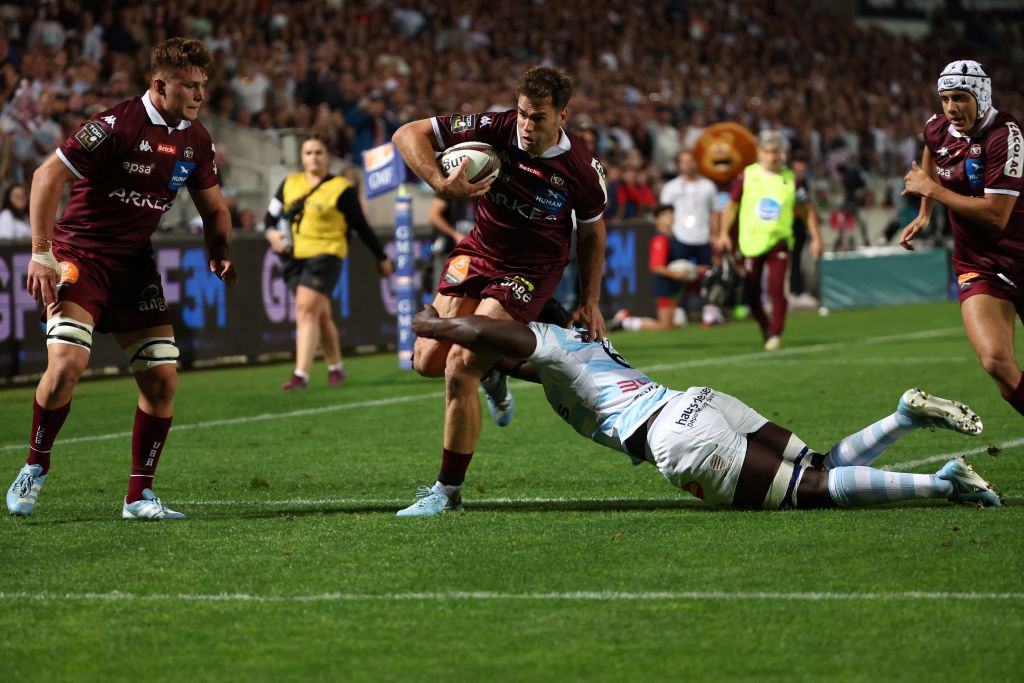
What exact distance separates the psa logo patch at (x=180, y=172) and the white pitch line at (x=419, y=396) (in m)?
3.53

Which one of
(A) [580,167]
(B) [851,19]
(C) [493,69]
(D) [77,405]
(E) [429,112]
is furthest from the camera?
(B) [851,19]

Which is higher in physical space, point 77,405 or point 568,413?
point 568,413

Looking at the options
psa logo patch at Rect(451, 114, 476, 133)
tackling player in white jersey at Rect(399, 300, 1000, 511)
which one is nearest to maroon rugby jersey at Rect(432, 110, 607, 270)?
psa logo patch at Rect(451, 114, 476, 133)

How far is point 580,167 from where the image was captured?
308 inches

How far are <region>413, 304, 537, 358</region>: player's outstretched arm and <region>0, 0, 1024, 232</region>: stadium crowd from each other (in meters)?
10.9

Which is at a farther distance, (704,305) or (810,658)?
(704,305)

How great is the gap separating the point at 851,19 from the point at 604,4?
37.9 feet

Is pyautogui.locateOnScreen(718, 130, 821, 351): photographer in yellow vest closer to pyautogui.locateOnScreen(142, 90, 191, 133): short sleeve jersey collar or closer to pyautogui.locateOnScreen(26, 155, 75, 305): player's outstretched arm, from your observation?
pyautogui.locateOnScreen(142, 90, 191, 133): short sleeve jersey collar

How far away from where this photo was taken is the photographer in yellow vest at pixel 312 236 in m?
13.9

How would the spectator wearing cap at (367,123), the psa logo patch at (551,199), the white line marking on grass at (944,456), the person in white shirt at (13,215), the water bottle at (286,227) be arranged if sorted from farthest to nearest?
the spectator wearing cap at (367,123) < the person in white shirt at (13,215) < the water bottle at (286,227) < the white line marking on grass at (944,456) < the psa logo patch at (551,199)

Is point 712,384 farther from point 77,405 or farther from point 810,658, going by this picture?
point 810,658

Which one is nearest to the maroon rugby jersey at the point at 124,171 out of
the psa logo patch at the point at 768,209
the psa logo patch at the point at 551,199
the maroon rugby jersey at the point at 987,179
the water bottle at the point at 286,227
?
the psa logo patch at the point at 551,199

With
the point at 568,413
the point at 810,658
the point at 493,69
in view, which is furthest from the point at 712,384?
→ the point at 493,69

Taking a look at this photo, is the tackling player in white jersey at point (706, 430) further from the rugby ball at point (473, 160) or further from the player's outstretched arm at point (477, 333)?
the rugby ball at point (473, 160)
